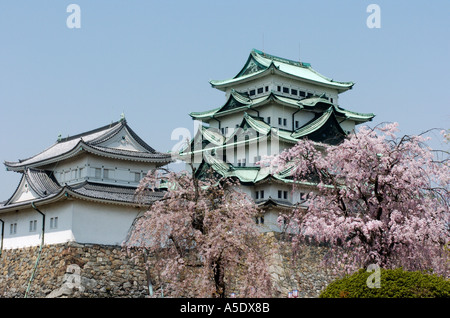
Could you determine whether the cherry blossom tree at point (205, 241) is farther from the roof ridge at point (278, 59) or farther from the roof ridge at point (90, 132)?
the roof ridge at point (278, 59)

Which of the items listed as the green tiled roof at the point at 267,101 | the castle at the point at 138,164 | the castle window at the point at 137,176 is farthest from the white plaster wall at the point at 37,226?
the green tiled roof at the point at 267,101

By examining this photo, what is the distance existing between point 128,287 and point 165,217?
38.5 feet

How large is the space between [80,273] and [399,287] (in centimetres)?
1941

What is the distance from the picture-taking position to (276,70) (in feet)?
174

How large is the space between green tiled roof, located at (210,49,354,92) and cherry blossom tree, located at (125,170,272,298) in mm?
28503

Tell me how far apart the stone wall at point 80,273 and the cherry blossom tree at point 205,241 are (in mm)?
8999

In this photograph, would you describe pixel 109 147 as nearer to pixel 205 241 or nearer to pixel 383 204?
pixel 205 241

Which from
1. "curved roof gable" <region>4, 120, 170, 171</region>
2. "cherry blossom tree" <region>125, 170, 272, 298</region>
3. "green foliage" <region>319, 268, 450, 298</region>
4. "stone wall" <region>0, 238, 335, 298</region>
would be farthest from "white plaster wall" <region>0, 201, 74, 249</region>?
"green foliage" <region>319, 268, 450, 298</region>

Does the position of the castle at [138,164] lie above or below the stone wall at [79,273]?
above

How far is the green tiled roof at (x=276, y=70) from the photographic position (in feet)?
178

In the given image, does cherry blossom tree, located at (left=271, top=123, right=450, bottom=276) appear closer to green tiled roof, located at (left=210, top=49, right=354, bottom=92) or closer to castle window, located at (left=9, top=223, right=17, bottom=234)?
castle window, located at (left=9, top=223, right=17, bottom=234)

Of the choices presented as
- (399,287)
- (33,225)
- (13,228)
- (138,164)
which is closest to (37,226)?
(33,225)
